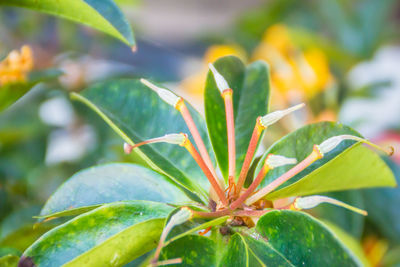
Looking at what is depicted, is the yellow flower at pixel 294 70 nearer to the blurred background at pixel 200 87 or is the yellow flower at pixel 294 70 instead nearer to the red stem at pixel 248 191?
the blurred background at pixel 200 87

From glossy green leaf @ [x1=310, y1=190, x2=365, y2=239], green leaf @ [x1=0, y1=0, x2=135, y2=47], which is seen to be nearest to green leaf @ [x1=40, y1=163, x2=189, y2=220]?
green leaf @ [x1=0, y1=0, x2=135, y2=47]

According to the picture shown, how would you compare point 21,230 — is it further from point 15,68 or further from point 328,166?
point 328,166

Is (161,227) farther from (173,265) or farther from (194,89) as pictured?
(194,89)

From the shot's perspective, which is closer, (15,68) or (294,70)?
(15,68)

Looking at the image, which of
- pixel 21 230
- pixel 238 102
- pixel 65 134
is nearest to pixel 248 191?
pixel 238 102

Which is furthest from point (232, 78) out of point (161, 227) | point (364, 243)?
point (364, 243)

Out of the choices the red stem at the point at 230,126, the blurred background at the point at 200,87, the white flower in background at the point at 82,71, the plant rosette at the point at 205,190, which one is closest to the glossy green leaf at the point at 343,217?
the blurred background at the point at 200,87
